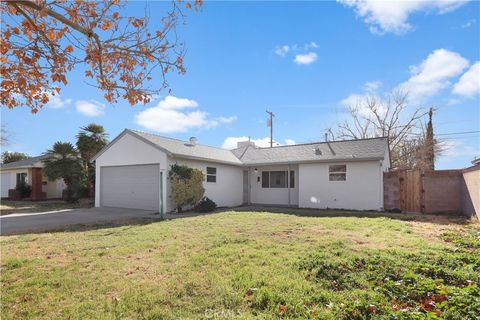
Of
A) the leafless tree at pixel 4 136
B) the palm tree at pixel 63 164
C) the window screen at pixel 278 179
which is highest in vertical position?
the leafless tree at pixel 4 136

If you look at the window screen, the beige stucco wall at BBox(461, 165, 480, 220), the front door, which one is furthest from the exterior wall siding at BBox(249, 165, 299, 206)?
the beige stucco wall at BBox(461, 165, 480, 220)

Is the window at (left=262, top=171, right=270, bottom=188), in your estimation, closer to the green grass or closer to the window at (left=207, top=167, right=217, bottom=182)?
the window at (left=207, top=167, right=217, bottom=182)

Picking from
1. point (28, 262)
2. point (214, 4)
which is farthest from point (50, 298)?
point (214, 4)

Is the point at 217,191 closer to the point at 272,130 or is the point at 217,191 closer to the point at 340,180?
the point at 340,180

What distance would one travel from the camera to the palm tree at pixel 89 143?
21312 mm

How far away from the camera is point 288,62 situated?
13.5 m

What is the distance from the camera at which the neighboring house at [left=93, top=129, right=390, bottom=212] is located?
15219 millimetres

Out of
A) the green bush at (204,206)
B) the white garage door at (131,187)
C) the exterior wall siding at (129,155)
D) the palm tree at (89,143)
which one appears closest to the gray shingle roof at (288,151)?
the exterior wall siding at (129,155)

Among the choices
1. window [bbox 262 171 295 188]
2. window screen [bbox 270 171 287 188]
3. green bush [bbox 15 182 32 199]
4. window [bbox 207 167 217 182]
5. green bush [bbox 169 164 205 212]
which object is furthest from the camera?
green bush [bbox 15 182 32 199]

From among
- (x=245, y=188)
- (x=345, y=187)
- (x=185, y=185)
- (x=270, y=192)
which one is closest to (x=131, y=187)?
(x=185, y=185)

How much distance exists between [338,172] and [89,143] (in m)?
16.9

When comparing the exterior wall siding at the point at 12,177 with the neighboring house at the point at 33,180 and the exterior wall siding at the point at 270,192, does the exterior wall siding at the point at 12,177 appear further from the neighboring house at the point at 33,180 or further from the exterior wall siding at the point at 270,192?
the exterior wall siding at the point at 270,192

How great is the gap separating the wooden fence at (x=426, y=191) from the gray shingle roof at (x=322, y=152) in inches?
60.5

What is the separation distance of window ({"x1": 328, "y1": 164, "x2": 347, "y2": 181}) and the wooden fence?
1966 millimetres
